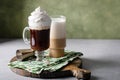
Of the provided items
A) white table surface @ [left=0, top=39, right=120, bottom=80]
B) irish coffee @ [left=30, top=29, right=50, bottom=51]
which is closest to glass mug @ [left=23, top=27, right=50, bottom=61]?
irish coffee @ [left=30, top=29, right=50, bottom=51]

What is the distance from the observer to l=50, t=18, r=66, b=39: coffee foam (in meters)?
1.49

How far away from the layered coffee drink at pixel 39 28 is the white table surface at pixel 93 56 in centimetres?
17

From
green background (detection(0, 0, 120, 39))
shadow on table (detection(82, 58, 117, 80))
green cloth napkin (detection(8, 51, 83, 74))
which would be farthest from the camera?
green background (detection(0, 0, 120, 39))

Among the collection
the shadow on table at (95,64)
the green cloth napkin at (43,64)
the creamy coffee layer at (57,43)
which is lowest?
the shadow on table at (95,64)

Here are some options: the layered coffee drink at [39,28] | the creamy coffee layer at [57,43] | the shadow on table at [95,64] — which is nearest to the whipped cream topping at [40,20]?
the layered coffee drink at [39,28]

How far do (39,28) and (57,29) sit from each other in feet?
0.42

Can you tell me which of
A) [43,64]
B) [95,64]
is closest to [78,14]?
[95,64]

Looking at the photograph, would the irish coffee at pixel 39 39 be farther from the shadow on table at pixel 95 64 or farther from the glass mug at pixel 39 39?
the shadow on table at pixel 95 64

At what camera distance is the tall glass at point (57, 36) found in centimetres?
149

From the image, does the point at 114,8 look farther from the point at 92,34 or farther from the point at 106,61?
the point at 106,61

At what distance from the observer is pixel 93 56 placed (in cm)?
161

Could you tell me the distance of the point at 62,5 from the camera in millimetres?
1979

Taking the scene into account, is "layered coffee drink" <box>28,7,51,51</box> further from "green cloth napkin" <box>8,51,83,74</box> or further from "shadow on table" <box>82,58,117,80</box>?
"shadow on table" <box>82,58,117,80</box>

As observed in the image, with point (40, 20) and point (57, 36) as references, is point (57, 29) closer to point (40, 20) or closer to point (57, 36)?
point (57, 36)
